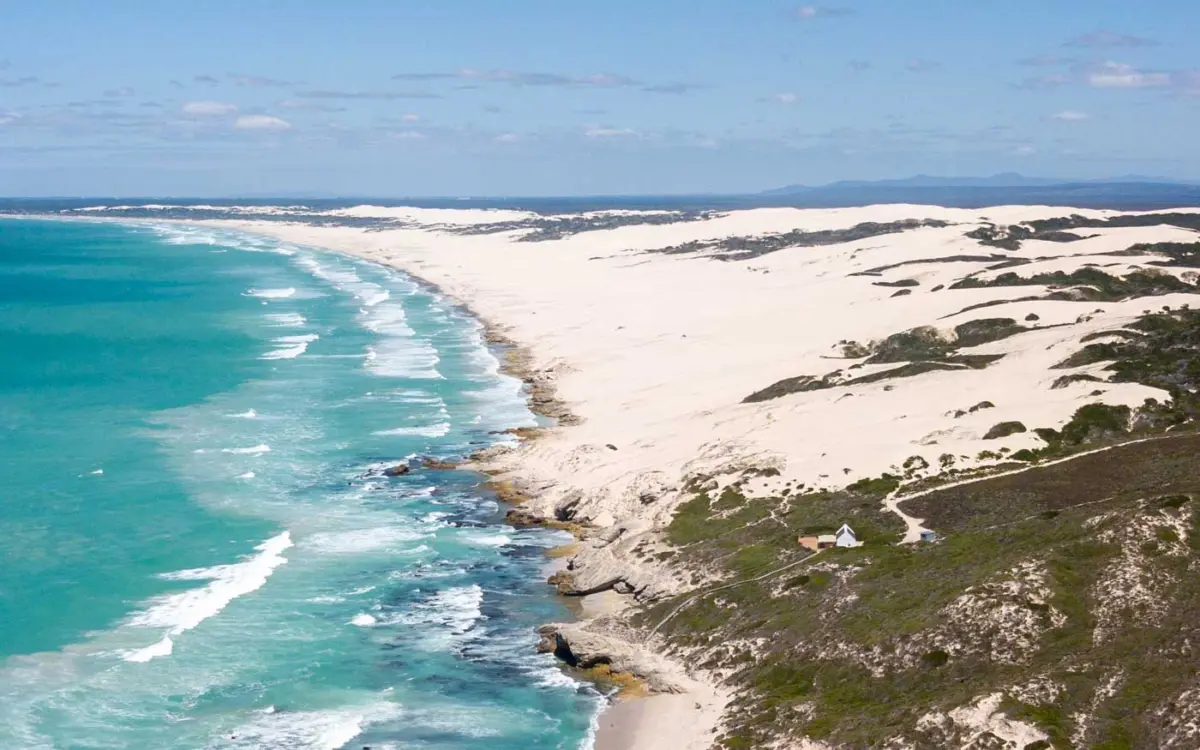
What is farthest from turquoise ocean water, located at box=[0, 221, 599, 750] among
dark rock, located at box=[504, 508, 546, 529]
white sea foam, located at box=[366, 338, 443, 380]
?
dark rock, located at box=[504, 508, 546, 529]

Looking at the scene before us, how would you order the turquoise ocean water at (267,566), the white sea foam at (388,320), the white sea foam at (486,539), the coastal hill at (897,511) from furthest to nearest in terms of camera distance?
the white sea foam at (388,320), the white sea foam at (486,539), the turquoise ocean water at (267,566), the coastal hill at (897,511)

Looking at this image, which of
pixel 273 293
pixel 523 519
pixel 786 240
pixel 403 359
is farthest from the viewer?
pixel 786 240

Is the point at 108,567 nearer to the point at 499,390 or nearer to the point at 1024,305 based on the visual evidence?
the point at 499,390

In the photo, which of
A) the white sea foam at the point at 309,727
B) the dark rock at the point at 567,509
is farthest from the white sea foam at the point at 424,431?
the white sea foam at the point at 309,727

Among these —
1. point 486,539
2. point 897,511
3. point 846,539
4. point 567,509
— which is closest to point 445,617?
→ point 486,539

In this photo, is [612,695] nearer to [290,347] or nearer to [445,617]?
[445,617]

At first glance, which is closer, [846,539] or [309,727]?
[309,727]

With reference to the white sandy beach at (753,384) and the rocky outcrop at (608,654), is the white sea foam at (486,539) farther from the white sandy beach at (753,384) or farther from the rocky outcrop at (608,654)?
the rocky outcrop at (608,654)
